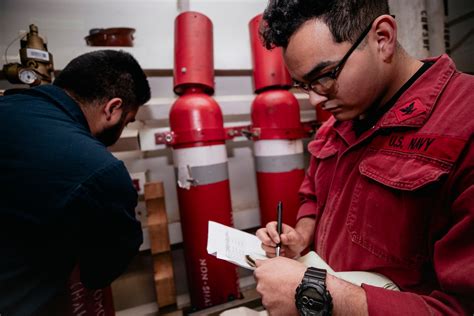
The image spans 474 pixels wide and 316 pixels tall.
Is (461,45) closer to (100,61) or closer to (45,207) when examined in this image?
(100,61)

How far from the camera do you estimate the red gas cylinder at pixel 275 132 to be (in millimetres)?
1543

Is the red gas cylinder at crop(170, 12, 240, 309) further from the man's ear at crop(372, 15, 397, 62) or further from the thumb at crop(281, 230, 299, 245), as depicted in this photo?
the man's ear at crop(372, 15, 397, 62)

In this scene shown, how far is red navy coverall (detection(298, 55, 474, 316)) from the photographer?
1.74 ft

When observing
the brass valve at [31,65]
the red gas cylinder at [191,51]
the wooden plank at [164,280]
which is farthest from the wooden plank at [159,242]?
the brass valve at [31,65]

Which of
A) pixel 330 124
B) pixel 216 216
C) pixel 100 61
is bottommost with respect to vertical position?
pixel 216 216

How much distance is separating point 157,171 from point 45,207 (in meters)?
1.03

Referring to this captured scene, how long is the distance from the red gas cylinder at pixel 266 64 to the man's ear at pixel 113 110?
2.61ft

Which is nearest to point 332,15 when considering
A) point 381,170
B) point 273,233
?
point 381,170

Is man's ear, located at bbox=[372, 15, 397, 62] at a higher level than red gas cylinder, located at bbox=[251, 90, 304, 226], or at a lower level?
higher

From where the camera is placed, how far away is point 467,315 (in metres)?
0.53

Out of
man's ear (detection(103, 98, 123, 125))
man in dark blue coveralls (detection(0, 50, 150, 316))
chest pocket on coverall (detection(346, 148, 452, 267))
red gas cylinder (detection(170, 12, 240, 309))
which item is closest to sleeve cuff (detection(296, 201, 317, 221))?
chest pocket on coverall (detection(346, 148, 452, 267))

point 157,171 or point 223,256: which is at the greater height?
point 157,171

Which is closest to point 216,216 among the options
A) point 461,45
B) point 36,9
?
point 36,9

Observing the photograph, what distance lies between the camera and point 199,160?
4.60 ft
